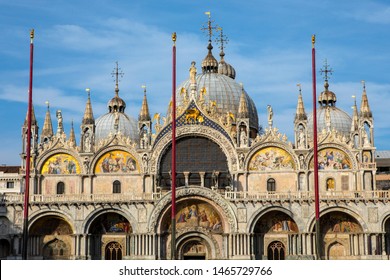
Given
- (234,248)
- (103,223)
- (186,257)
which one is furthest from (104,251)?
(234,248)

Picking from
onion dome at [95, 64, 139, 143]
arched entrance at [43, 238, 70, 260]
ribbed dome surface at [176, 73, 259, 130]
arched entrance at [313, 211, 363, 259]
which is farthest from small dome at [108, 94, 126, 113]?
arched entrance at [313, 211, 363, 259]

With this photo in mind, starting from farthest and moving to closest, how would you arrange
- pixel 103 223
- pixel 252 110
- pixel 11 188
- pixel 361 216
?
pixel 11 188, pixel 252 110, pixel 103 223, pixel 361 216

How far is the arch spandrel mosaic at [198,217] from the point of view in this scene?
67.6 m

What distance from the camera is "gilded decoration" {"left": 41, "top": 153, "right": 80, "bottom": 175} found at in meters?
71.8

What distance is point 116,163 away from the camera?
234 feet

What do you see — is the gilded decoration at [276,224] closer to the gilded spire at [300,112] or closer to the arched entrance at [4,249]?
the gilded spire at [300,112]

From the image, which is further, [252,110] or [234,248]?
[252,110]

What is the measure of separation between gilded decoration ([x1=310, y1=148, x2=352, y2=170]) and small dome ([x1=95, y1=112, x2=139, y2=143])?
29911mm

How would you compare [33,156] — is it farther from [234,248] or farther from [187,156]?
[234,248]

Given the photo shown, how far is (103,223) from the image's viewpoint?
70062mm

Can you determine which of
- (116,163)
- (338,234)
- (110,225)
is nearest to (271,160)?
(338,234)

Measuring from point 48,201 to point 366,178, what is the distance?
27.9 meters

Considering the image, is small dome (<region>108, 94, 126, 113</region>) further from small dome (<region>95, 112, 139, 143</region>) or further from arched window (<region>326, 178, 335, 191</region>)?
arched window (<region>326, 178, 335, 191</region>)

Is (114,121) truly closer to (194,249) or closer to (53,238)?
(53,238)
